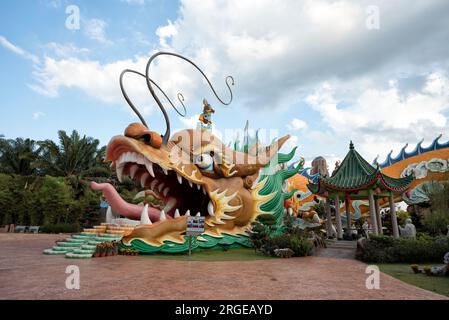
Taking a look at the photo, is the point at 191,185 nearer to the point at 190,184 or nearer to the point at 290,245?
the point at 190,184

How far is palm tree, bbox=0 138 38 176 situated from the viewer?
92.9 ft

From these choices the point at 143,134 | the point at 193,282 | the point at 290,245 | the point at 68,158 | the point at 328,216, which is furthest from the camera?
the point at 68,158

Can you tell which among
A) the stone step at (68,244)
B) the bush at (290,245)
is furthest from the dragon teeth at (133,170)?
the bush at (290,245)

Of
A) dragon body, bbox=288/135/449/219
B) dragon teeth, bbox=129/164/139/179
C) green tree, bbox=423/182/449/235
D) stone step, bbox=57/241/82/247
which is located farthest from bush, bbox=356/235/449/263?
dragon body, bbox=288/135/449/219

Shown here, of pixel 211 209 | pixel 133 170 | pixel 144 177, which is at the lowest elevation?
pixel 211 209

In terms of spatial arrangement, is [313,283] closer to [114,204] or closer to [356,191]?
[114,204]

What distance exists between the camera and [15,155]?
1125 inches

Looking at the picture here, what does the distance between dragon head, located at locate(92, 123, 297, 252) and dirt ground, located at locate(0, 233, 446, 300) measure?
2.10 m

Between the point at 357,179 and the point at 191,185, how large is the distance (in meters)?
7.44

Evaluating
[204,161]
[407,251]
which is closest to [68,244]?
[204,161]

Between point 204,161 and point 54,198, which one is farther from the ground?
point 204,161

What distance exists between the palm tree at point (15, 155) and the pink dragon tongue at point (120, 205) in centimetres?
2383

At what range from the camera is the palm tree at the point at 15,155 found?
92.9 ft

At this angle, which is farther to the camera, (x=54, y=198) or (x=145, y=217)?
(x=54, y=198)
